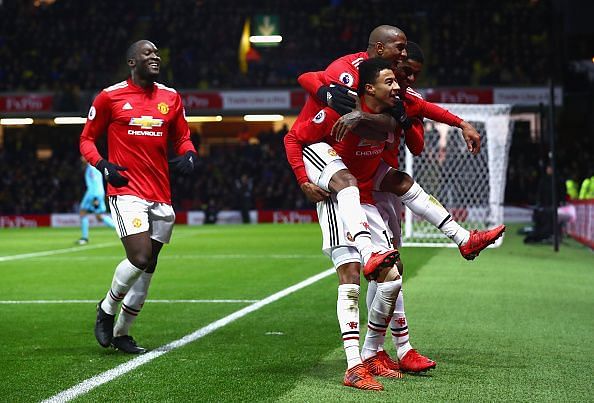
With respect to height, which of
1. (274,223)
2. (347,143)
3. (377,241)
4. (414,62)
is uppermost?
(414,62)

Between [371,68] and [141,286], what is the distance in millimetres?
2757

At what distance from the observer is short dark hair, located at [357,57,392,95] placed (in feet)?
19.7

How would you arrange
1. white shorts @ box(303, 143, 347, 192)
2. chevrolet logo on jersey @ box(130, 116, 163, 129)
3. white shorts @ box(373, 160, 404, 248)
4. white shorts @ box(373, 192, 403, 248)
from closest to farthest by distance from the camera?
white shorts @ box(303, 143, 347, 192), white shorts @ box(373, 160, 404, 248), white shorts @ box(373, 192, 403, 248), chevrolet logo on jersey @ box(130, 116, 163, 129)

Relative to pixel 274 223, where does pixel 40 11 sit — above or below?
above

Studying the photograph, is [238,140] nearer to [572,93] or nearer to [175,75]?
[175,75]

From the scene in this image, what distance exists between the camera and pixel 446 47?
3922 cm

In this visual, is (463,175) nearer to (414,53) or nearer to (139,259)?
(139,259)

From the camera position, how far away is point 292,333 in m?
8.42

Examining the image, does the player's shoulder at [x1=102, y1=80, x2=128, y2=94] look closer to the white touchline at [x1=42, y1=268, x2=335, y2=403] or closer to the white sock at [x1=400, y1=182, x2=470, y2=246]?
the white touchline at [x1=42, y1=268, x2=335, y2=403]

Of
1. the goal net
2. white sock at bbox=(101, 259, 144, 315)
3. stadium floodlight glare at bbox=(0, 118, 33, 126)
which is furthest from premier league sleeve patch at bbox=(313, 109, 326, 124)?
stadium floodlight glare at bbox=(0, 118, 33, 126)

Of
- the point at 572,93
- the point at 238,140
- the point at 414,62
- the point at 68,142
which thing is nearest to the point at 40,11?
the point at 68,142

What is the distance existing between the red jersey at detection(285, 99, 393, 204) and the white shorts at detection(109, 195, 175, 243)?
162 cm

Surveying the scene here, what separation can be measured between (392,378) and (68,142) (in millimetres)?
38711

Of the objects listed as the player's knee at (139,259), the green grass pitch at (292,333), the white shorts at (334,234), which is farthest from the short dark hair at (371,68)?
the player's knee at (139,259)
